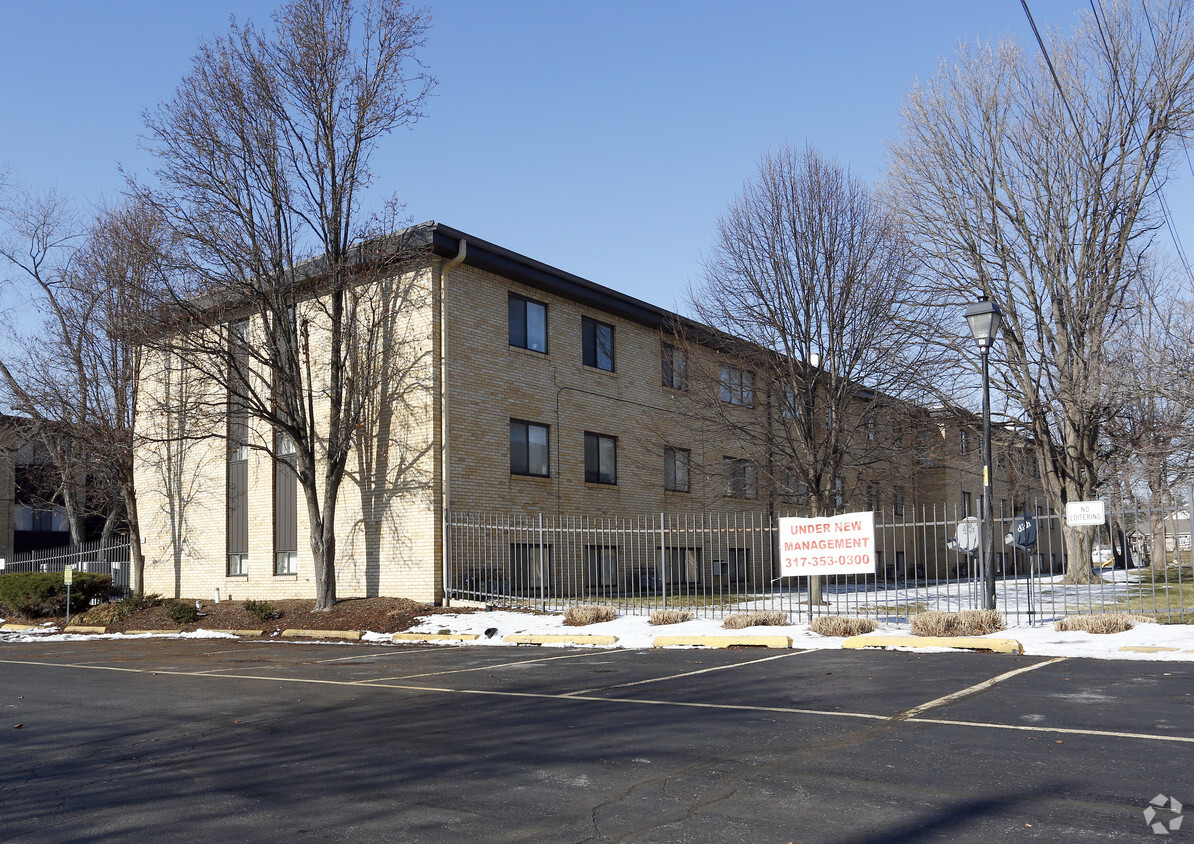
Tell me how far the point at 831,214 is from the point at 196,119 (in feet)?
45.0

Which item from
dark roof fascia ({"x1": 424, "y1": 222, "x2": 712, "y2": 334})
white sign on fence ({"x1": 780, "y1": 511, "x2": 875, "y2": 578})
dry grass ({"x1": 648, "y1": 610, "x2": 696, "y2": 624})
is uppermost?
dark roof fascia ({"x1": 424, "y1": 222, "x2": 712, "y2": 334})

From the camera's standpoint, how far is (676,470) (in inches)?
1163

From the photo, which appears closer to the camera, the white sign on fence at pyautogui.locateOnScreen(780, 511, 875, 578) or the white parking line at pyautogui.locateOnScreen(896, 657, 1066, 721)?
the white parking line at pyautogui.locateOnScreen(896, 657, 1066, 721)

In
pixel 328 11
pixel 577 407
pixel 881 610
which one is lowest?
Answer: pixel 881 610

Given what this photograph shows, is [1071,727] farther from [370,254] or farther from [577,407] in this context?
[577,407]

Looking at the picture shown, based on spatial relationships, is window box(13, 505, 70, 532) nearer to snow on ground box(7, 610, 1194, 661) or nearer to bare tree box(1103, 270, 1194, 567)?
snow on ground box(7, 610, 1194, 661)

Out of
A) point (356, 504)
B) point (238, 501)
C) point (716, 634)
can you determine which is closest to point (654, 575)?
point (356, 504)

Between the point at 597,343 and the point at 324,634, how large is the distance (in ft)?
36.4

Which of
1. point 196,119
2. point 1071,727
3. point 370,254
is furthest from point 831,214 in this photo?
point 1071,727

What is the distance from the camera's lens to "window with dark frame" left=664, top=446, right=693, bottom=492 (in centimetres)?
2922

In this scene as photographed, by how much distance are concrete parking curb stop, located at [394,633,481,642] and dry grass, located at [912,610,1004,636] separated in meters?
7.62

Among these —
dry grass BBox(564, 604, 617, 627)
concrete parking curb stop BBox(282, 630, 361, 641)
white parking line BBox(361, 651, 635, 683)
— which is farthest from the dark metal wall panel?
white parking line BBox(361, 651, 635, 683)

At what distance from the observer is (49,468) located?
43.8m

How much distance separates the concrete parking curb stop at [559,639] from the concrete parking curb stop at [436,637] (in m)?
0.79
